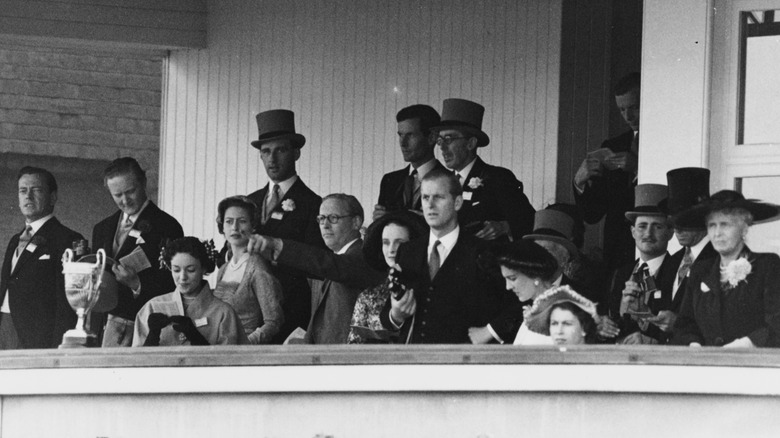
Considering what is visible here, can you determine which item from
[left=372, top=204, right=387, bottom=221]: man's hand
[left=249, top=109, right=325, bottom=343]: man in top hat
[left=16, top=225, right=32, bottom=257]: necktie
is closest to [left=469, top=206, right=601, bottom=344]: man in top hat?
[left=372, top=204, right=387, bottom=221]: man's hand

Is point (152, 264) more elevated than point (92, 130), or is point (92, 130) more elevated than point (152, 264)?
point (92, 130)

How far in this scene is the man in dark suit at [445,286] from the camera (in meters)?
8.34

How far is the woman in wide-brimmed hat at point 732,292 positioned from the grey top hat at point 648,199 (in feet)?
2.86

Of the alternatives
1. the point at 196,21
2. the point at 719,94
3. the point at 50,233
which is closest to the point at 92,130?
the point at 196,21

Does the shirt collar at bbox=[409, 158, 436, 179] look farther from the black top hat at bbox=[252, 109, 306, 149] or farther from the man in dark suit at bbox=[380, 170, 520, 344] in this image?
the man in dark suit at bbox=[380, 170, 520, 344]

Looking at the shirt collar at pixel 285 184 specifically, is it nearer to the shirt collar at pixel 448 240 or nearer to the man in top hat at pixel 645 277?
the shirt collar at pixel 448 240

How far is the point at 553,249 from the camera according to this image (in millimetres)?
9039

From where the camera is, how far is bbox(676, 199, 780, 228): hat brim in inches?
309

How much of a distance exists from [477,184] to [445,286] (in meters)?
1.31

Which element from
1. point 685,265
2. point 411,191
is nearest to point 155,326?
point 411,191

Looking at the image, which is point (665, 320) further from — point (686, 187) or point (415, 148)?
point (415, 148)

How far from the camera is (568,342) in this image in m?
7.64

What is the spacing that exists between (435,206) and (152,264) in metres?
2.19

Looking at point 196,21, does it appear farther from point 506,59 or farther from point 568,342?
point 568,342
